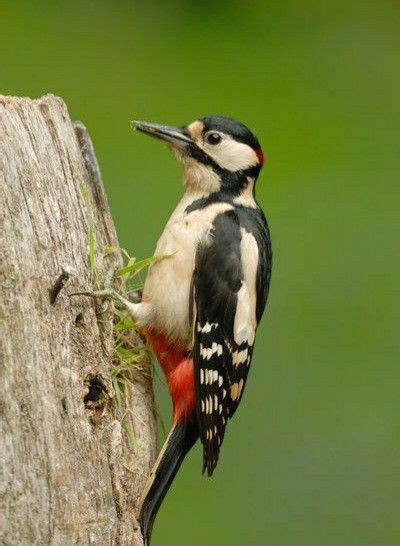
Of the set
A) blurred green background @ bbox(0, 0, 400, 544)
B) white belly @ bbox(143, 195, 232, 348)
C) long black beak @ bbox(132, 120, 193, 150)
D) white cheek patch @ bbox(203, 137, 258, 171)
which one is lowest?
blurred green background @ bbox(0, 0, 400, 544)

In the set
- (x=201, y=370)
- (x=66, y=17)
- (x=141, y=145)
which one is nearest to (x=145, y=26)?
(x=66, y=17)

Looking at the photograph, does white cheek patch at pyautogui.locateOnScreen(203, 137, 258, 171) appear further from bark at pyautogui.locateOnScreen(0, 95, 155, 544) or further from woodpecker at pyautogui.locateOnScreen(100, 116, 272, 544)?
bark at pyautogui.locateOnScreen(0, 95, 155, 544)

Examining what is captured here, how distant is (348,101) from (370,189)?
643mm

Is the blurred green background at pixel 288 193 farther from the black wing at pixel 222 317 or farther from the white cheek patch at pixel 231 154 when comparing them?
the white cheek patch at pixel 231 154

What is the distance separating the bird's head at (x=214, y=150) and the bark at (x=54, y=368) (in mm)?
631

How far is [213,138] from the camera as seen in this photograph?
4.41 m

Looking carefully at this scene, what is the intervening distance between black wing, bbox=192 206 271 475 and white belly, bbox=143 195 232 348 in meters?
0.03

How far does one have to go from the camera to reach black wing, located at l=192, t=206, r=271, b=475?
13.2ft

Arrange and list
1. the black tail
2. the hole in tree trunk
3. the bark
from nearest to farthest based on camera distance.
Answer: the bark, the hole in tree trunk, the black tail

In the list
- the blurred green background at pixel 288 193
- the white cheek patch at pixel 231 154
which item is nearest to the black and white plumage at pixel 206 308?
the white cheek patch at pixel 231 154

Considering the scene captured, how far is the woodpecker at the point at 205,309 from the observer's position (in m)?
4.03

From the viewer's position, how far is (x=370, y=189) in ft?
24.2

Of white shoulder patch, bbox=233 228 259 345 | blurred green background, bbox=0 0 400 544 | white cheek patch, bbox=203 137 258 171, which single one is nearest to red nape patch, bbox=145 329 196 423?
white shoulder patch, bbox=233 228 259 345

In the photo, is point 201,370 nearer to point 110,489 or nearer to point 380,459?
point 110,489
